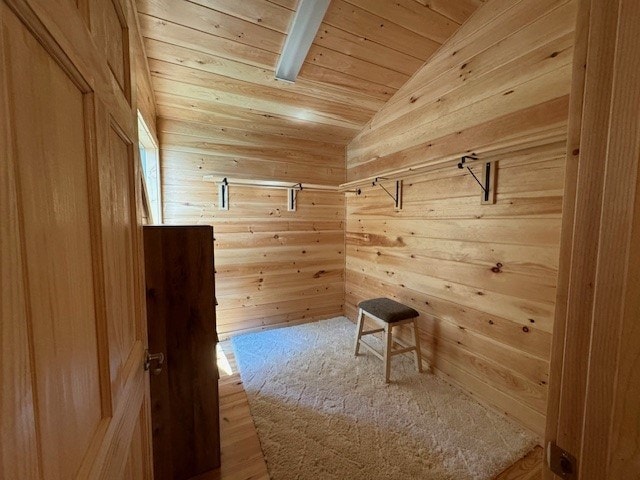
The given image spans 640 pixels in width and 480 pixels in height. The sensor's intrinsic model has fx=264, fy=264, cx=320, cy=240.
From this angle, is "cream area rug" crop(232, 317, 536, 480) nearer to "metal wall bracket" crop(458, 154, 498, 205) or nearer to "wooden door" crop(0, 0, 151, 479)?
"wooden door" crop(0, 0, 151, 479)

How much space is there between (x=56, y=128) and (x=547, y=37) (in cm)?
220

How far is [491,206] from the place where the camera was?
68.9 inches

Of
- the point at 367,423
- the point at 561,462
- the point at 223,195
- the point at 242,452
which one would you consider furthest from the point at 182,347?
the point at 223,195

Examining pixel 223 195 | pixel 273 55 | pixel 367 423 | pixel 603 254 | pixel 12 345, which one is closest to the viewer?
pixel 12 345

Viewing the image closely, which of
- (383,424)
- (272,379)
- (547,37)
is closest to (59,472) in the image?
(383,424)

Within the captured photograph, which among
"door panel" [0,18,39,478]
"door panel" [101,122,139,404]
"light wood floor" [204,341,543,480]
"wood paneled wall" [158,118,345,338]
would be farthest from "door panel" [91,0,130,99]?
"wood paneled wall" [158,118,345,338]

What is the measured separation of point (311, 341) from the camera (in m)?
2.73

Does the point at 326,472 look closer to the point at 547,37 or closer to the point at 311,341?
the point at 311,341

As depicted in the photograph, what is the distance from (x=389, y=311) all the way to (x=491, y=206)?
1.06 m

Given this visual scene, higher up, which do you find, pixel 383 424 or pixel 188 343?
pixel 188 343

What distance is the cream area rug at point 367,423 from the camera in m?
1.39

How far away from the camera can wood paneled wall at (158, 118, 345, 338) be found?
2.59m

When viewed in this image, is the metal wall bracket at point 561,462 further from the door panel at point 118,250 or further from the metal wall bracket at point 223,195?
the metal wall bracket at point 223,195

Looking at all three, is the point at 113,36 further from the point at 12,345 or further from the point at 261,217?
the point at 261,217
